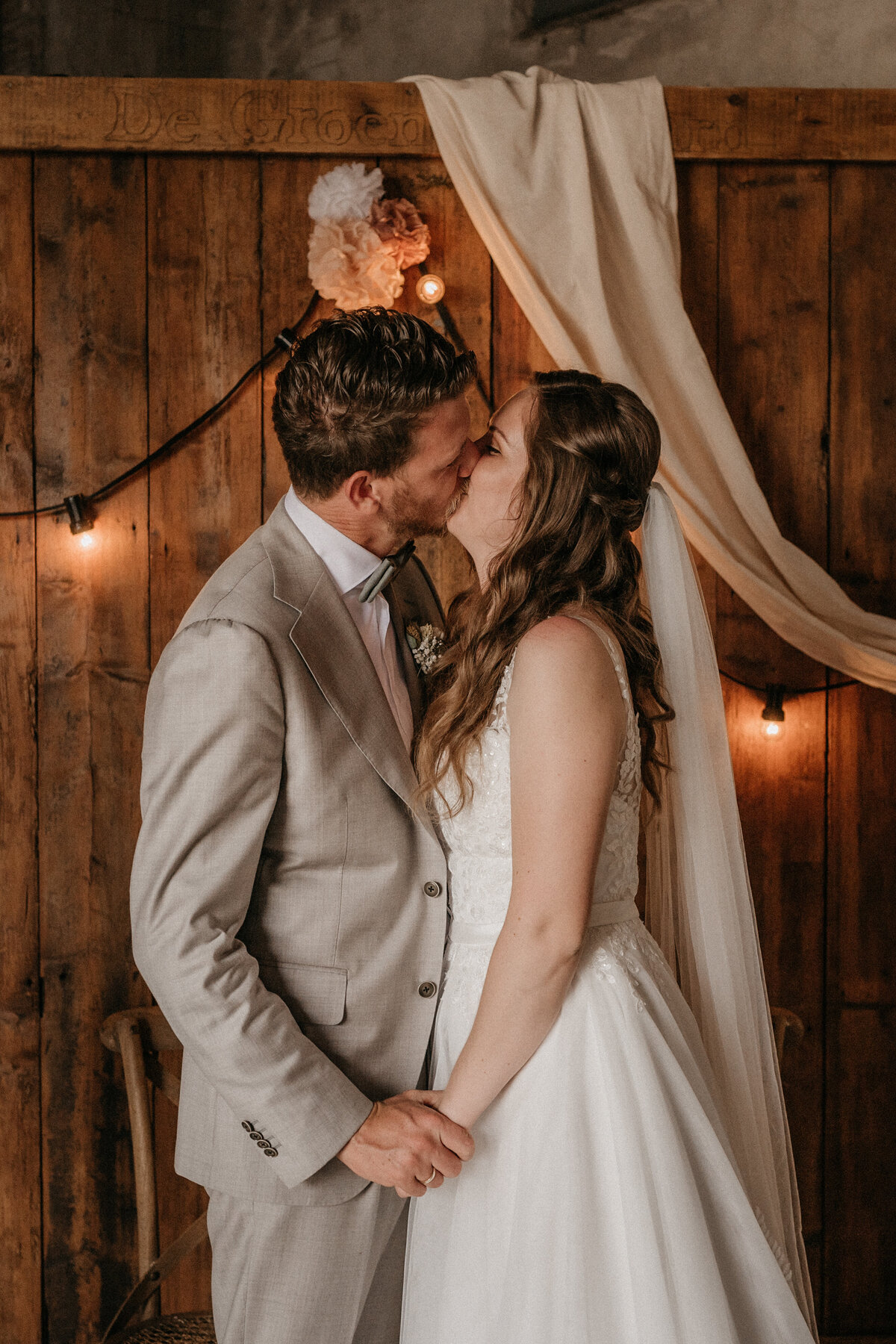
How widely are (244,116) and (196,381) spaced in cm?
62

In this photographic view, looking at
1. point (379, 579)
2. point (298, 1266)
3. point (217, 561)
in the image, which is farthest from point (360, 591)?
point (298, 1266)

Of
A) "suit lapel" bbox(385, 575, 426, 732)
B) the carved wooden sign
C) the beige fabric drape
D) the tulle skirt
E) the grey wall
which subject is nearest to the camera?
the tulle skirt

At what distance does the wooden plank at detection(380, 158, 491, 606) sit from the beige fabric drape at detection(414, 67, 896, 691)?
0.51 ft

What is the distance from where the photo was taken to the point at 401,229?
2225mm

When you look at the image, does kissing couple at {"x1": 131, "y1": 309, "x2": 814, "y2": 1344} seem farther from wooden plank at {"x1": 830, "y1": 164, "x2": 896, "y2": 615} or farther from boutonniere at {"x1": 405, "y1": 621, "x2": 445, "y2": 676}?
wooden plank at {"x1": 830, "y1": 164, "x2": 896, "y2": 615}

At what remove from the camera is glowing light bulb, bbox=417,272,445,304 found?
7.45ft

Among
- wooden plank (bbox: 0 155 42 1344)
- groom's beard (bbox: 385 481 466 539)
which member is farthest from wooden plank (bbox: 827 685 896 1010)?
wooden plank (bbox: 0 155 42 1344)

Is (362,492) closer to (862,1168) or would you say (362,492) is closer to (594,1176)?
(594,1176)

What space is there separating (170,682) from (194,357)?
124 cm

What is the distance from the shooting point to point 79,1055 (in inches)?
92.8

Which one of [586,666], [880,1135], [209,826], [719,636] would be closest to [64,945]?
[209,826]

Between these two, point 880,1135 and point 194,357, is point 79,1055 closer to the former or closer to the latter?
point 194,357

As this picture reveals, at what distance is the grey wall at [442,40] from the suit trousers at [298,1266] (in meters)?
3.01

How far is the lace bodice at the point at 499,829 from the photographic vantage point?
4.84 ft
